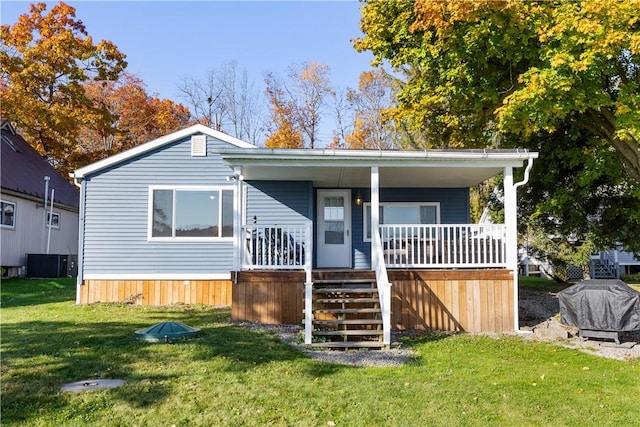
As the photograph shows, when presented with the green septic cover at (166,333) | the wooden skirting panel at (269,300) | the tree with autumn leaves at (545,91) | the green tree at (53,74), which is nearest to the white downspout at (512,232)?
the tree with autumn leaves at (545,91)

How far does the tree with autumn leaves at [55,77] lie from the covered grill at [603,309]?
20.9 metres

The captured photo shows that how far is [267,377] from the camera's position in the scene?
517 cm

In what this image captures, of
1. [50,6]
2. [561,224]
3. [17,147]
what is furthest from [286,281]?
[50,6]

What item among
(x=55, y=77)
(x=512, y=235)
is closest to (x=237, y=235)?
(x=512, y=235)

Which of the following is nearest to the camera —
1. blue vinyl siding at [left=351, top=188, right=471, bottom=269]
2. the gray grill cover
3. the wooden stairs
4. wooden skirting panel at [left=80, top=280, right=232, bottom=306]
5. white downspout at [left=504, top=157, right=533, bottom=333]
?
the wooden stairs

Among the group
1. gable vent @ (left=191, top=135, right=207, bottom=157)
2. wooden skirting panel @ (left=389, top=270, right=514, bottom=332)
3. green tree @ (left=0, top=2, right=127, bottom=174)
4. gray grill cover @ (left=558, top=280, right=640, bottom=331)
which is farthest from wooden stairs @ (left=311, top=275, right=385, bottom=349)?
green tree @ (left=0, top=2, right=127, bottom=174)

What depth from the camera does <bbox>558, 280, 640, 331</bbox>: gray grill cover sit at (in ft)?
23.5

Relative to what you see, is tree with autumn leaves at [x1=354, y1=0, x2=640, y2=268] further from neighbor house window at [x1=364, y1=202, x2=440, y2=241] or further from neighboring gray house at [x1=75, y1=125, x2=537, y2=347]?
neighbor house window at [x1=364, y1=202, x2=440, y2=241]

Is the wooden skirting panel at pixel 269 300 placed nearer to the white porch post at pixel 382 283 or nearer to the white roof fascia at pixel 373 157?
the white porch post at pixel 382 283

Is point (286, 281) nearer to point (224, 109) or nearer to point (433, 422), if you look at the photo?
point (433, 422)

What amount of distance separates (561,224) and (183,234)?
11014mm

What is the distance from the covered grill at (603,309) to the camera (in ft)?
23.5

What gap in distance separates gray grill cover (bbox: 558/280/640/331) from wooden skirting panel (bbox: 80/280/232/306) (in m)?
7.11

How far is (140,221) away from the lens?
11141 millimetres
